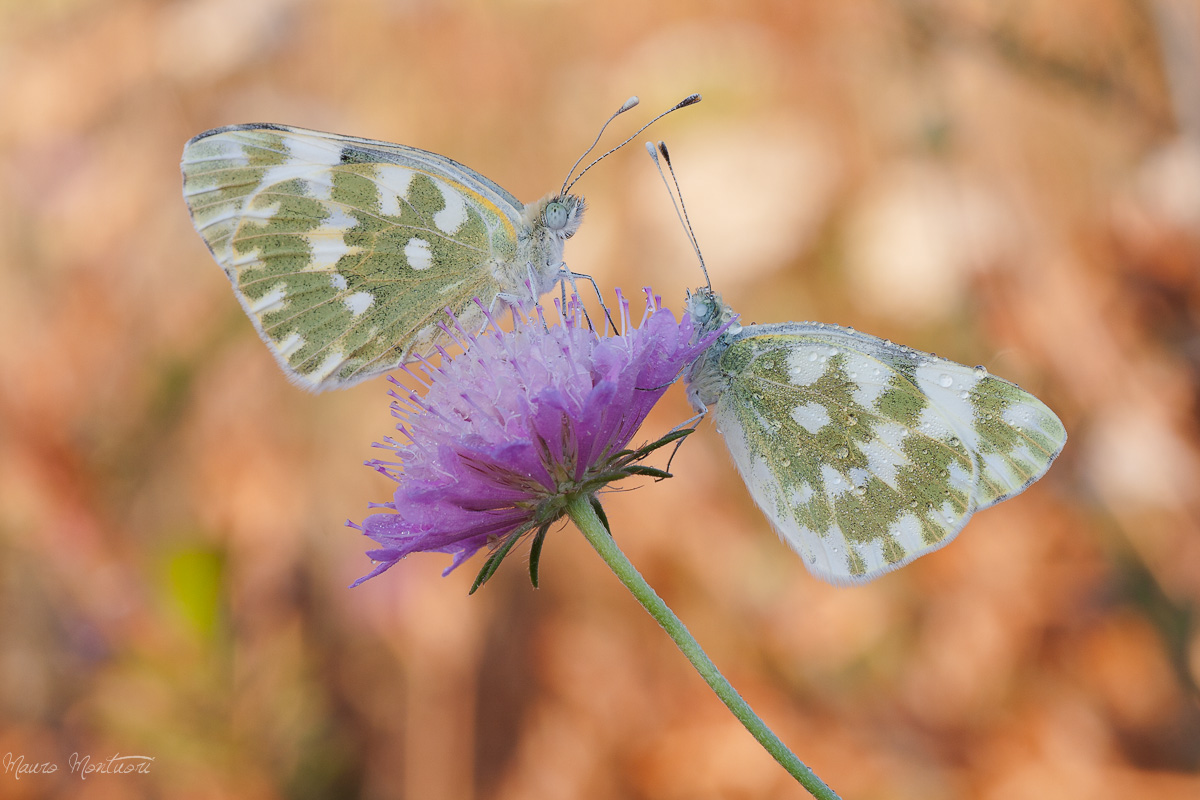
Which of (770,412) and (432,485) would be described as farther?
(770,412)

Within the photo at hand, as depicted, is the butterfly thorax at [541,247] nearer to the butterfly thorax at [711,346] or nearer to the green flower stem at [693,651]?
the butterfly thorax at [711,346]

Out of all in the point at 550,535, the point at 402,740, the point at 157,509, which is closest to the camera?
the point at 402,740

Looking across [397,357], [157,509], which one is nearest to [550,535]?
[157,509]

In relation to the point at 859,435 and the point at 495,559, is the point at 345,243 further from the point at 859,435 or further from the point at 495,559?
the point at 859,435

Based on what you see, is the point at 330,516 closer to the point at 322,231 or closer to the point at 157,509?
the point at 157,509

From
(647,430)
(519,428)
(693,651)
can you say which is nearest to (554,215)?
(519,428)

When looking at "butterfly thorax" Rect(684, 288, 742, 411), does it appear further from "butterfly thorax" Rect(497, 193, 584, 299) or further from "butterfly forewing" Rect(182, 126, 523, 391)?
"butterfly forewing" Rect(182, 126, 523, 391)
